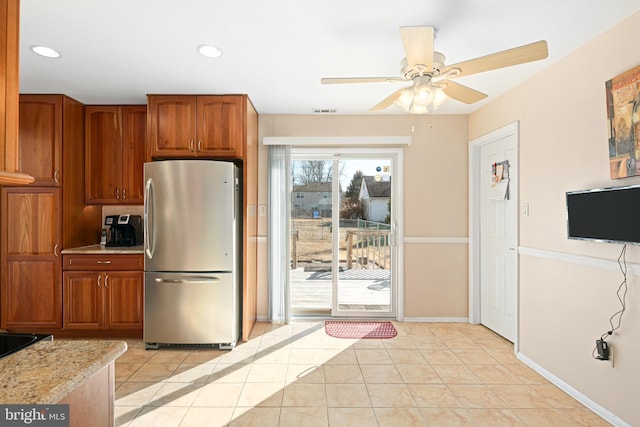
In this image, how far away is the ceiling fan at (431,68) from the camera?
182 cm

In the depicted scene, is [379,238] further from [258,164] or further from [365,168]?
[258,164]

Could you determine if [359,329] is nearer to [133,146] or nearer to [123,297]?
[123,297]

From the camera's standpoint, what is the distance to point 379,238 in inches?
173

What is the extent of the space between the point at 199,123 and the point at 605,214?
3.32 meters

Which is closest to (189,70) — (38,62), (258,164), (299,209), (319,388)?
(38,62)

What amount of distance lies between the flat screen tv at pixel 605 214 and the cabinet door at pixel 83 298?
409cm

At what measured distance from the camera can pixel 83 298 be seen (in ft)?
11.8

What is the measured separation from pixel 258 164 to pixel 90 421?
11.2ft

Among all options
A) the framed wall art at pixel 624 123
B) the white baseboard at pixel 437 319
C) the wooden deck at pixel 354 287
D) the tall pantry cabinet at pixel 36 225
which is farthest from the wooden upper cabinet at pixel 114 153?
the framed wall art at pixel 624 123

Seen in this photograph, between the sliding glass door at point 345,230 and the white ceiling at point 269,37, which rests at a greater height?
the white ceiling at point 269,37

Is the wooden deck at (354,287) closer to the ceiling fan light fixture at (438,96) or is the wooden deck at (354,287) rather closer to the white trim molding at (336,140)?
the white trim molding at (336,140)

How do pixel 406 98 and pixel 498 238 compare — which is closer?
pixel 406 98

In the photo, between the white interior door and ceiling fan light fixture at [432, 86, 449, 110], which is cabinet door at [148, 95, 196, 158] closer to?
ceiling fan light fixture at [432, 86, 449, 110]

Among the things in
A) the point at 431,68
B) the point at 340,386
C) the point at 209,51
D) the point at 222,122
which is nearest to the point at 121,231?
the point at 222,122
